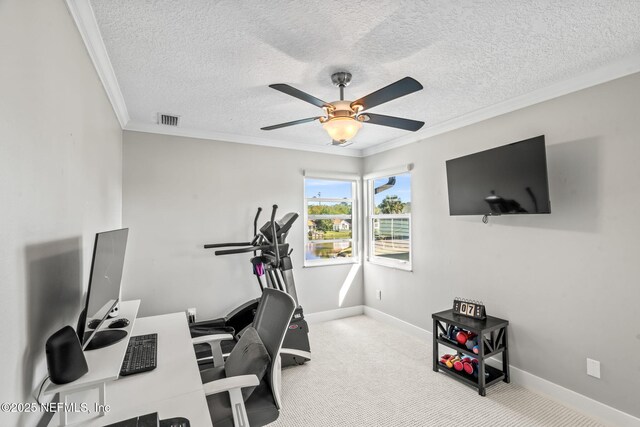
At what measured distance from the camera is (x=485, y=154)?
275cm

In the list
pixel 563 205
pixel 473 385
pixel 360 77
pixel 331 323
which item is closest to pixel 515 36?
pixel 360 77

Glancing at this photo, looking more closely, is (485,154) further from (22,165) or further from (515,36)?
(22,165)

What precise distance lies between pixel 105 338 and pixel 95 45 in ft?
5.34

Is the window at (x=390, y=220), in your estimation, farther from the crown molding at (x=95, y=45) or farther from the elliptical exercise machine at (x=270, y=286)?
the crown molding at (x=95, y=45)

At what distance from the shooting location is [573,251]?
241 cm

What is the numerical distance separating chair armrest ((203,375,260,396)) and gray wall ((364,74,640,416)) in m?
2.42

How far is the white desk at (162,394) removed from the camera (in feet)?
3.95

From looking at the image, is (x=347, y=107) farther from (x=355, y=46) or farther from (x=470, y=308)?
(x=470, y=308)

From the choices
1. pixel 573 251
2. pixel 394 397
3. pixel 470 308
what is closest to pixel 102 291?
pixel 394 397

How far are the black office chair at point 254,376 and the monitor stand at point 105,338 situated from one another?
0.52 metres

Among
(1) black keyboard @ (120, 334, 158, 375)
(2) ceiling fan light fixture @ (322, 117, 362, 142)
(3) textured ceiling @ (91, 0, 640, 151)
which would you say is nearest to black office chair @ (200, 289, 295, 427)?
(1) black keyboard @ (120, 334, 158, 375)

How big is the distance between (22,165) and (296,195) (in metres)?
3.34

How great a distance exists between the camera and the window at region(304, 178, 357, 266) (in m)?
4.44

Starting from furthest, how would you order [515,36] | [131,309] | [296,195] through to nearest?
1. [296,195]
2. [131,309]
3. [515,36]
